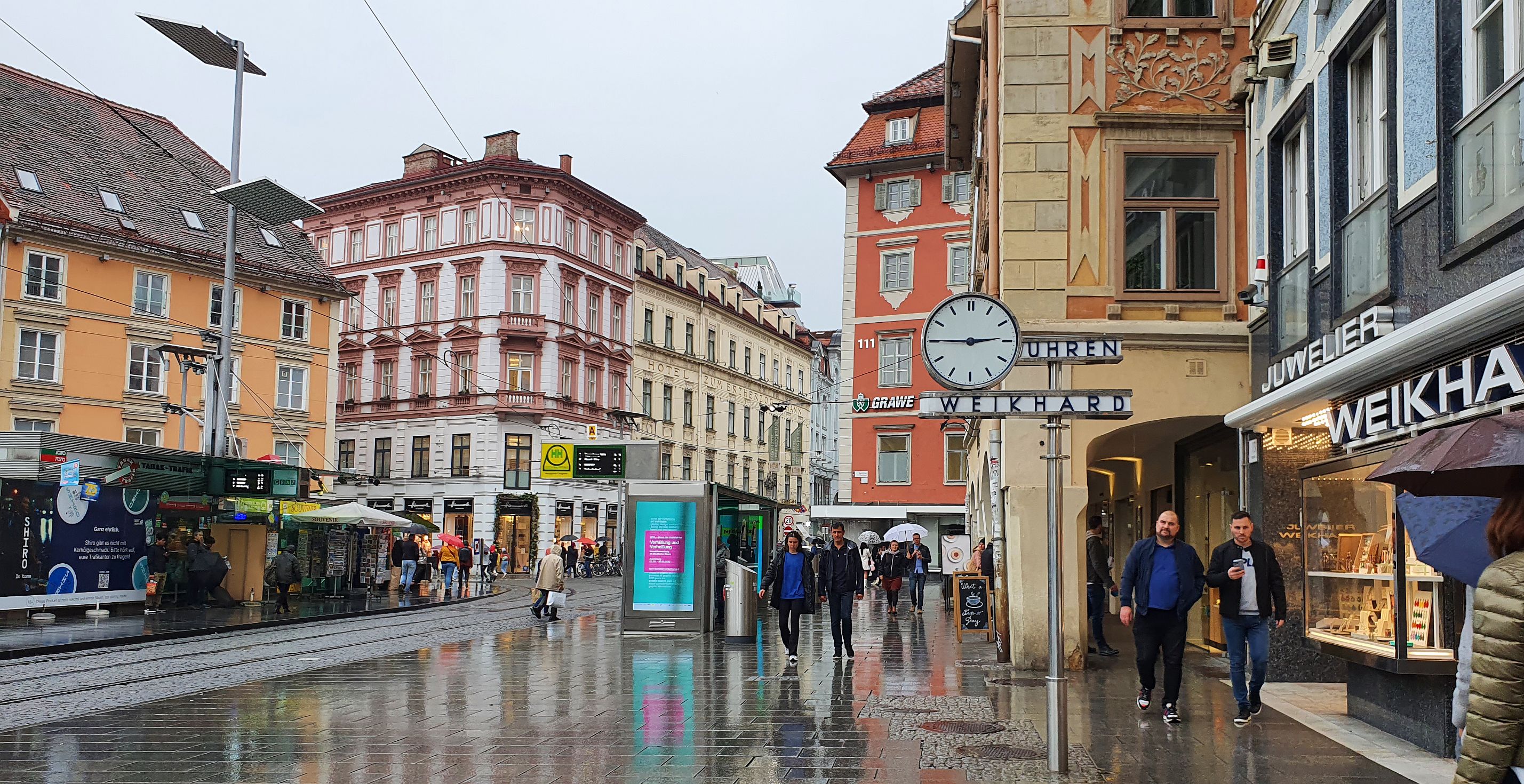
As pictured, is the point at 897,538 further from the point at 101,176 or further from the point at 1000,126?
the point at 101,176

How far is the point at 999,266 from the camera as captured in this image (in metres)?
16.8

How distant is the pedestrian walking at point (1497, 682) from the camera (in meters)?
3.74

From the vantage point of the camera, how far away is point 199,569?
92.2 ft

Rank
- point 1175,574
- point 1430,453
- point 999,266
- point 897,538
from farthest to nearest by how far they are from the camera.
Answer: point 897,538
point 999,266
point 1175,574
point 1430,453

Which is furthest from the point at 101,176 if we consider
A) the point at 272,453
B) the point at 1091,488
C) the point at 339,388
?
the point at 1091,488

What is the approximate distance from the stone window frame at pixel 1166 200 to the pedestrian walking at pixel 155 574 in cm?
2003

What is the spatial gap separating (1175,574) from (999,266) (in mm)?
6269

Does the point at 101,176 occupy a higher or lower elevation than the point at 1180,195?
higher

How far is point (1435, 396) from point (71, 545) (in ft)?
78.2

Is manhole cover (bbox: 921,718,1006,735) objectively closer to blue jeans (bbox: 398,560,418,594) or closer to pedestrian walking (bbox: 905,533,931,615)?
pedestrian walking (bbox: 905,533,931,615)

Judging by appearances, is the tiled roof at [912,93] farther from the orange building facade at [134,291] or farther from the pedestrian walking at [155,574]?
the pedestrian walking at [155,574]

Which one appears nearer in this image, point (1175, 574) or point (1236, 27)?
point (1175, 574)

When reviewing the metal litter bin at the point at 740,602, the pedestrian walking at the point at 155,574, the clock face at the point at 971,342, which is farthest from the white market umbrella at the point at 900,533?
the clock face at the point at 971,342

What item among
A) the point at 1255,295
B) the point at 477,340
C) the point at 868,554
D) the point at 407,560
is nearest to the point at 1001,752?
the point at 1255,295
